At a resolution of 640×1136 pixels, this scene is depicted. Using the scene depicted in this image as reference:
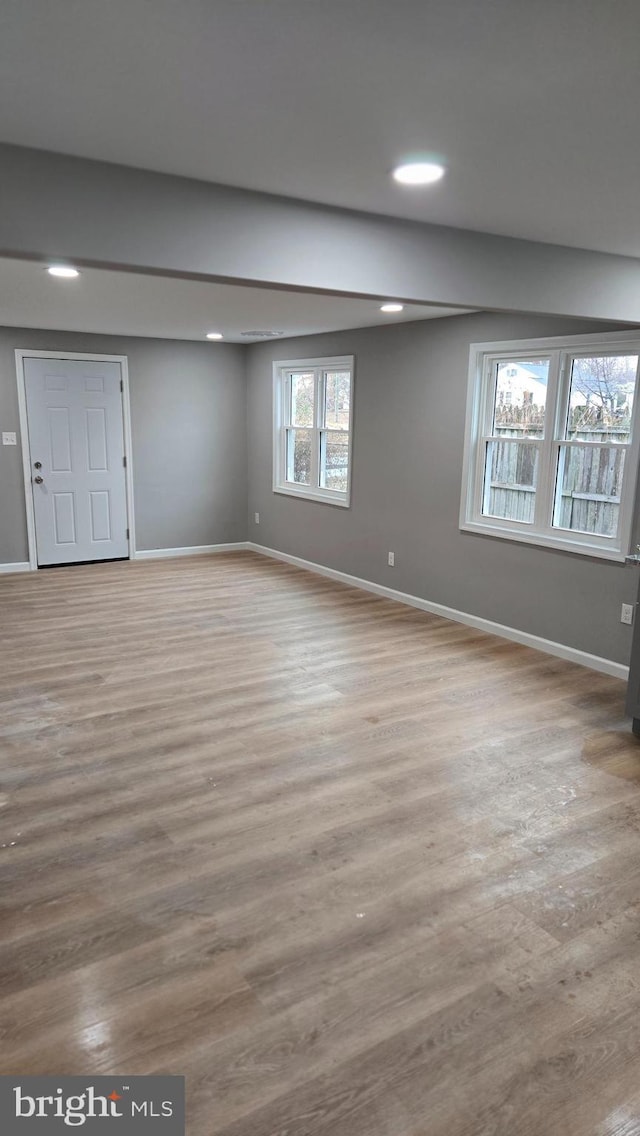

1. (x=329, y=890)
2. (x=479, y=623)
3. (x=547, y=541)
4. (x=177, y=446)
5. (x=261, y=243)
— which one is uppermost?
(x=261, y=243)

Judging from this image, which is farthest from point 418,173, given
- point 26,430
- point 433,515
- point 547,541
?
point 26,430

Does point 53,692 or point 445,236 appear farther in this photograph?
point 53,692

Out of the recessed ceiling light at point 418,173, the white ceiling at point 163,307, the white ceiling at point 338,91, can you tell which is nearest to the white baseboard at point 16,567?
the white ceiling at point 163,307

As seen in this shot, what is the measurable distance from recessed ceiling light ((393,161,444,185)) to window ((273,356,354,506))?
162 inches

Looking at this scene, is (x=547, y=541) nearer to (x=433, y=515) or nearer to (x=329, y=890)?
(x=433, y=515)

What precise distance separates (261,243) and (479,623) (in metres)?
3.60

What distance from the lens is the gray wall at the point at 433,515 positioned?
4.65 metres

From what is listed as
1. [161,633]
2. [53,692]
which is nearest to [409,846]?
[53,692]

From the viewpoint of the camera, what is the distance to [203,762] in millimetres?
3305

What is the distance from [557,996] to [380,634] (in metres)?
3.34

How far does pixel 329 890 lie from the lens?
8.02 feet

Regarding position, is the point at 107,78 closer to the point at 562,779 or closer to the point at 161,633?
the point at 562,779

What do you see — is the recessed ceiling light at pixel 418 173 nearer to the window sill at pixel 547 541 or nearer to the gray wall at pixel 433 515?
the gray wall at pixel 433 515

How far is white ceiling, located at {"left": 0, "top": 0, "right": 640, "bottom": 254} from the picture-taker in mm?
1361
